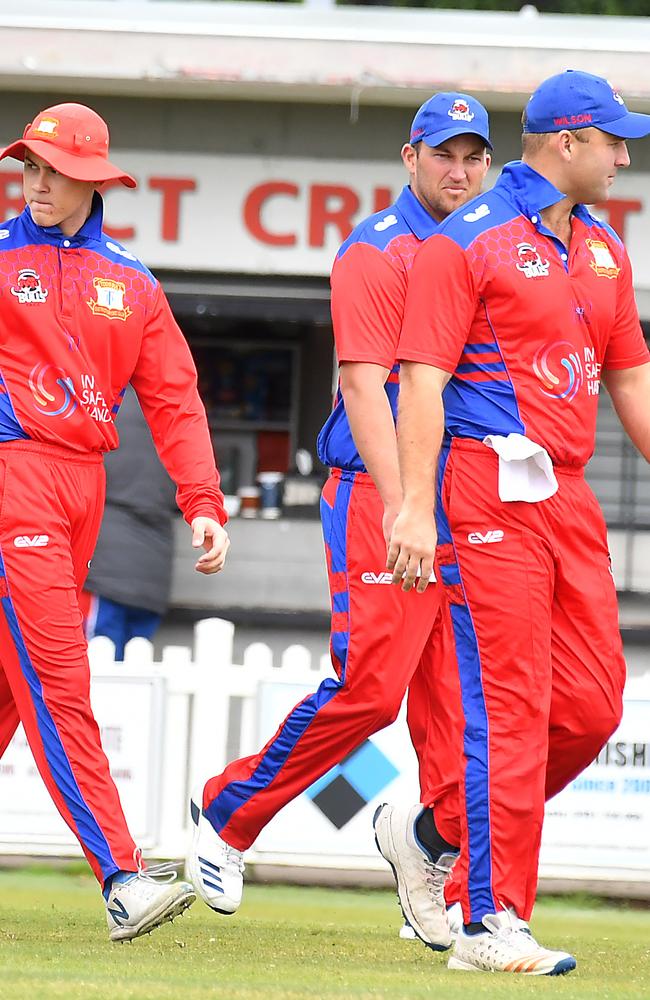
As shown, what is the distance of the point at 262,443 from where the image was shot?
498 inches

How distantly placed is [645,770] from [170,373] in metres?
3.13

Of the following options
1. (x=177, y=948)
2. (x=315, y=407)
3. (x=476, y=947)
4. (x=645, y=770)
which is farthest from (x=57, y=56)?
(x=476, y=947)

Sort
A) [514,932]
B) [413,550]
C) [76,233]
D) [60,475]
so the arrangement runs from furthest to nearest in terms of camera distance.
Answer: [76,233] → [60,475] → [514,932] → [413,550]

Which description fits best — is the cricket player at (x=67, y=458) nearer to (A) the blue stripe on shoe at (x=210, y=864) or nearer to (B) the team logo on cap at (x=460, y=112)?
(A) the blue stripe on shoe at (x=210, y=864)

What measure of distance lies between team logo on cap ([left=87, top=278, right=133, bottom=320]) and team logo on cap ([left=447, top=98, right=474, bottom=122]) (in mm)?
1078

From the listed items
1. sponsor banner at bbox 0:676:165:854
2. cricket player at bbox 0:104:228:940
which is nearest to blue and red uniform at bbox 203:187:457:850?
cricket player at bbox 0:104:228:940

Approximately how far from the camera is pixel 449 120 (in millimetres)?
5152

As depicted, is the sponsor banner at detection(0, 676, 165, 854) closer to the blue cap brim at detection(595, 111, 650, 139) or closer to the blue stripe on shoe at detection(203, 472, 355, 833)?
the blue stripe on shoe at detection(203, 472, 355, 833)

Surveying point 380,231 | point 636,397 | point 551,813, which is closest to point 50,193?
point 380,231

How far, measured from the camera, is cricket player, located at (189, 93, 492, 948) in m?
4.79

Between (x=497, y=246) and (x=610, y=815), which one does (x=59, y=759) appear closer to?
(x=497, y=246)

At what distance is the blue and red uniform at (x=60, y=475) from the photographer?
15.5 ft

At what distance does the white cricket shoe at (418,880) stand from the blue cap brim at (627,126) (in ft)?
6.57

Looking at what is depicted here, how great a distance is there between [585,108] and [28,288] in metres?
1.56
